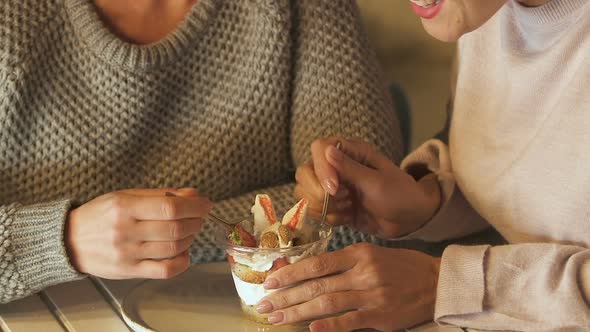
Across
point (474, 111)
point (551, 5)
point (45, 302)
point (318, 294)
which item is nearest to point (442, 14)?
point (551, 5)

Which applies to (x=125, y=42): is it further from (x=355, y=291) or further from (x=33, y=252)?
(x=355, y=291)

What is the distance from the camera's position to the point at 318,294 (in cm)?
93

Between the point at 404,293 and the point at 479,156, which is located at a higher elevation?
the point at 479,156

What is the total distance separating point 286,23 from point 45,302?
48 cm

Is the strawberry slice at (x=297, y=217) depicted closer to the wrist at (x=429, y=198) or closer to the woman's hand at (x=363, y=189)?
the woman's hand at (x=363, y=189)

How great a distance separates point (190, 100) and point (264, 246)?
347mm

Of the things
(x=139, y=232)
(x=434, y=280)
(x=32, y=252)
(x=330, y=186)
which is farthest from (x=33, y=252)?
(x=434, y=280)

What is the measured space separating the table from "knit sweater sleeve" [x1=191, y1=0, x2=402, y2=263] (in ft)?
0.66

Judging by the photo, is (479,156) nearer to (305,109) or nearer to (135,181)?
(305,109)

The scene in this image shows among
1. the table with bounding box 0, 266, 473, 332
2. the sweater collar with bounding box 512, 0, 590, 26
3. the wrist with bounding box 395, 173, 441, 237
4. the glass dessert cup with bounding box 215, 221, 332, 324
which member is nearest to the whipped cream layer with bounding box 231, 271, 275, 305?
the glass dessert cup with bounding box 215, 221, 332, 324

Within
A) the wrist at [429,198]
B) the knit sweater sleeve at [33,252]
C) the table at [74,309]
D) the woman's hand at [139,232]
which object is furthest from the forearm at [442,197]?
the knit sweater sleeve at [33,252]

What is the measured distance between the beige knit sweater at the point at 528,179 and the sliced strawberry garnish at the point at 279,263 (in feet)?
0.58

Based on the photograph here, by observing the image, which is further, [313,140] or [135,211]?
[313,140]

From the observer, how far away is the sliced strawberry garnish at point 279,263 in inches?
36.0
